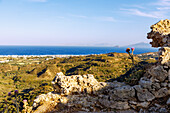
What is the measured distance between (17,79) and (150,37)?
5681cm

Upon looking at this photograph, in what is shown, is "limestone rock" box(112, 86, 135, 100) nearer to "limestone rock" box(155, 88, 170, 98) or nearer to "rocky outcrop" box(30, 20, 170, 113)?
"rocky outcrop" box(30, 20, 170, 113)

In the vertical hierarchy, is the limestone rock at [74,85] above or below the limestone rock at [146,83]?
below

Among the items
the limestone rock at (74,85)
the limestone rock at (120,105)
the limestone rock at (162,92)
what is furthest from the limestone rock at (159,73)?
the limestone rock at (74,85)

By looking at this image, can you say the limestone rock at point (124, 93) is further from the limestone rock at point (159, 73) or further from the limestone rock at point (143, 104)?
the limestone rock at point (159, 73)

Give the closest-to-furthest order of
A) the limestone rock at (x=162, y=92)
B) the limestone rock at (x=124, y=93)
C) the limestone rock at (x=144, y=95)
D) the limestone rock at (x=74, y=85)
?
the limestone rock at (x=162, y=92), the limestone rock at (x=144, y=95), the limestone rock at (x=124, y=93), the limestone rock at (x=74, y=85)

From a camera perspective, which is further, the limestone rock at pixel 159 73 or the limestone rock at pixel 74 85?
the limestone rock at pixel 74 85

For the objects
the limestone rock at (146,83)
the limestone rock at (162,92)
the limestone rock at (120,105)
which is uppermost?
the limestone rock at (146,83)

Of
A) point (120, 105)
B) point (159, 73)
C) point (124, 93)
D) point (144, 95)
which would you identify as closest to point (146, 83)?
point (144, 95)

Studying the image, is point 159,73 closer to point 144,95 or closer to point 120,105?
point 144,95

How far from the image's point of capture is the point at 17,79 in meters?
58.1

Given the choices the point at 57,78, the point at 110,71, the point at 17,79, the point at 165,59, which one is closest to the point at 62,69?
the point at 17,79

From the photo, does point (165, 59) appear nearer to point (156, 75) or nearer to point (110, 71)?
point (156, 75)

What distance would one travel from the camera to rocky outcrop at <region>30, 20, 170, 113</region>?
11.0m

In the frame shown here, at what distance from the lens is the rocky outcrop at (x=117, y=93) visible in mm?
10961
